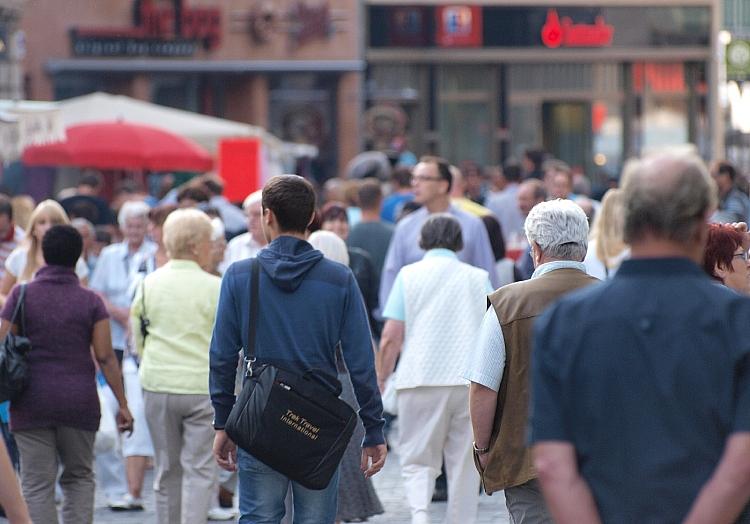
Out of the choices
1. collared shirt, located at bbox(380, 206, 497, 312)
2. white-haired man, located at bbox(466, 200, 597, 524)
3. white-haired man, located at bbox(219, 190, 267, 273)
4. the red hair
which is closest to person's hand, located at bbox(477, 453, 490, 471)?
white-haired man, located at bbox(466, 200, 597, 524)

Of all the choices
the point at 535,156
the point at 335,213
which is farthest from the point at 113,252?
the point at 535,156

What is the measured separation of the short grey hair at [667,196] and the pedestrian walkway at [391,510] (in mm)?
6052

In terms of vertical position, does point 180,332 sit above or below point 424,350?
above

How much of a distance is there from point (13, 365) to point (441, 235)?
2289 millimetres

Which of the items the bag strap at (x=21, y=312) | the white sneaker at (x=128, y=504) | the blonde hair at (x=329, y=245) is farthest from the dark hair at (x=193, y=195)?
the bag strap at (x=21, y=312)

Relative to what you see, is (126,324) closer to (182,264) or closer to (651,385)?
(182,264)

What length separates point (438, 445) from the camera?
8.27m

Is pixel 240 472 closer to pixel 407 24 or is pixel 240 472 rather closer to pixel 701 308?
pixel 701 308

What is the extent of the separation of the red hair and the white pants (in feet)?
8.52

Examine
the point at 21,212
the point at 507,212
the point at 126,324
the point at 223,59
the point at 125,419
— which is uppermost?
the point at 223,59

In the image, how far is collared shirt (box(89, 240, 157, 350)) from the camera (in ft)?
35.4

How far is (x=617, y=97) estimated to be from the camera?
36000 millimetres

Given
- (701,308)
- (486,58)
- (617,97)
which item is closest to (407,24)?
(486,58)

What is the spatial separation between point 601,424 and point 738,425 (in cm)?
29
